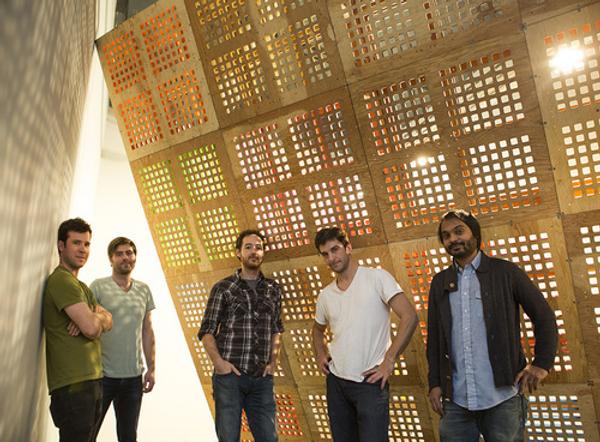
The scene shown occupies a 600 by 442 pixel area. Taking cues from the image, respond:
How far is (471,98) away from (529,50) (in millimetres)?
470

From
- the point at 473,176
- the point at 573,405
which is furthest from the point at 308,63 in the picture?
the point at 573,405

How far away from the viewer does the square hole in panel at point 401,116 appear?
378cm

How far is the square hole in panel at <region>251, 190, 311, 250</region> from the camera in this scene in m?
4.45

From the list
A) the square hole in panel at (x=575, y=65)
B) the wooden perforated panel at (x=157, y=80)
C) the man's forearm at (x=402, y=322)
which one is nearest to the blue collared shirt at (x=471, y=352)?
the man's forearm at (x=402, y=322)

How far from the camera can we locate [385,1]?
3.73 metres

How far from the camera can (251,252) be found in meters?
4.01

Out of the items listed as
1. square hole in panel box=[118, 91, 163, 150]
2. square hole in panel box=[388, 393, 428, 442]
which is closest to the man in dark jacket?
square hole in panel box=[388, 393, 428, 442]

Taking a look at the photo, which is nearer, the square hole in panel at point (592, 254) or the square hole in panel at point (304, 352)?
the square hole in panel at point (592, 254)

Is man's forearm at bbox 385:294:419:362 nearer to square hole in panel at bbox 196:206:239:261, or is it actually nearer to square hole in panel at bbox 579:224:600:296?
square hole in panel at bbox 579:224:600:296

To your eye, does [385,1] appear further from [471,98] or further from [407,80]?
[471,98]

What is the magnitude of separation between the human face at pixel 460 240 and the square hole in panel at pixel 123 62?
343 centimetres

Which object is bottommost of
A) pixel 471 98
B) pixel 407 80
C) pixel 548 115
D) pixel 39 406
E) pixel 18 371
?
pixel 39 406

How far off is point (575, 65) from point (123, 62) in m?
4.02

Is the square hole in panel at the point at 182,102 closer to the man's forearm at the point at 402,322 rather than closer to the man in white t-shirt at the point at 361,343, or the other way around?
the man in white t-shirt at the point at 361,343
